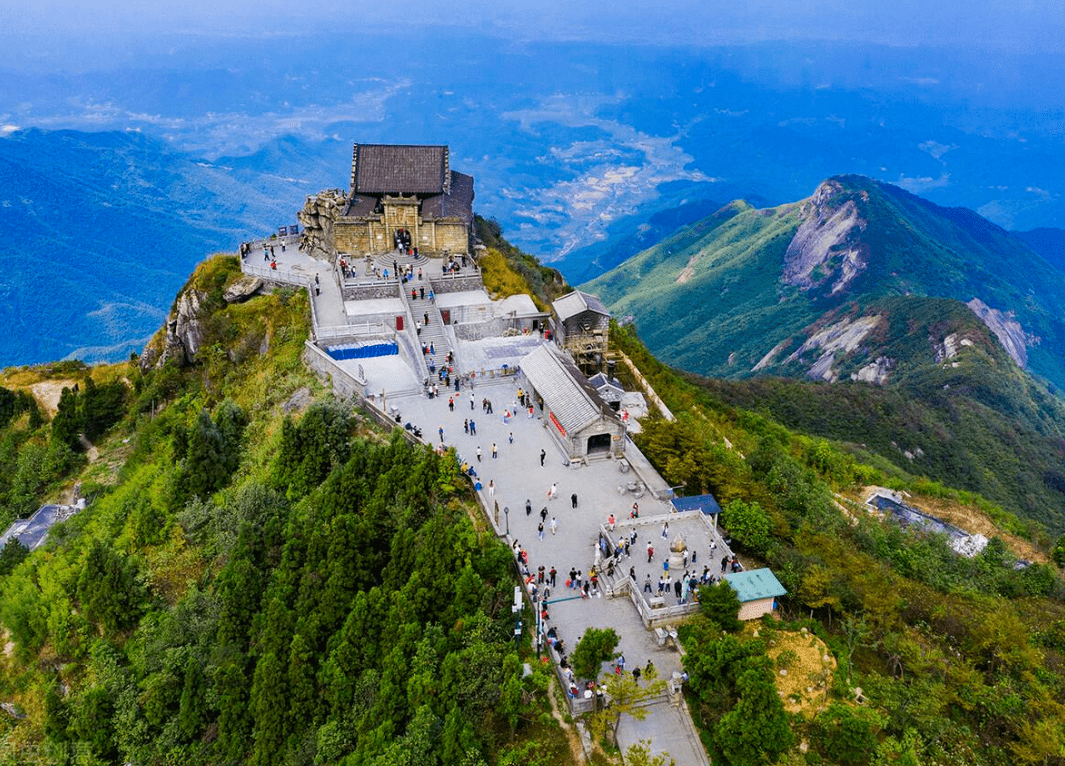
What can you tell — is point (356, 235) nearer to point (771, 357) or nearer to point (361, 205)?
point (361, 205)

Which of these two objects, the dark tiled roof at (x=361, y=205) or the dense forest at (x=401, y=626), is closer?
the dense forest at (x=401, y=626)

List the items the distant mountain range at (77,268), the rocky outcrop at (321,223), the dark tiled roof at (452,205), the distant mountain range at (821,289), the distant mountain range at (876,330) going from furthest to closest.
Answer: the distant mountain range at (77,268) < the distant mountain range at (821,289) < the distant mountain range at (876,330) < the dark tiled roof at (452,205) < the rocky outcrop at (321,223)

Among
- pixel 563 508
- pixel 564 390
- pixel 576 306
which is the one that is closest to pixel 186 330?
pixel 576 306

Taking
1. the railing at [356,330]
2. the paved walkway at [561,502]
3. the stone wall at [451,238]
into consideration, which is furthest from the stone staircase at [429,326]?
the stone wall at [451,238]

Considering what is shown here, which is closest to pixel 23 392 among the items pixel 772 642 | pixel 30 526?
pixel 30 526

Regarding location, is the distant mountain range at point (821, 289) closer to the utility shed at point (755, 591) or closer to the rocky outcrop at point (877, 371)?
the rocky outcrop at point (877, 371)

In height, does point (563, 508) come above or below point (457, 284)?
below
